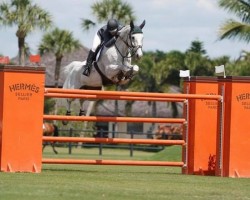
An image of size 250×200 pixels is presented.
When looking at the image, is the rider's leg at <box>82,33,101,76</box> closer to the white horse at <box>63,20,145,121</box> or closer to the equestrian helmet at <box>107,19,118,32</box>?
Result: the white horse at <box>63,20,145,121</box>

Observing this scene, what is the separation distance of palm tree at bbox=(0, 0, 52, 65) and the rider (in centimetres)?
3384

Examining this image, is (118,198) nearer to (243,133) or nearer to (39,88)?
(39,88)

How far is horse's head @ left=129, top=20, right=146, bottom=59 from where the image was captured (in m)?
16.5

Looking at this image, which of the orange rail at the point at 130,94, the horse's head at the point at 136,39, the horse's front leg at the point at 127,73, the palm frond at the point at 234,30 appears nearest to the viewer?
the orange rail at the point at 130,94

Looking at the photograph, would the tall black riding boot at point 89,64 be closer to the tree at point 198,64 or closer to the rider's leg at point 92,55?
the rider's leg at point 92,55

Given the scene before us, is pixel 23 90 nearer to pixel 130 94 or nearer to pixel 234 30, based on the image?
pixel 130 94

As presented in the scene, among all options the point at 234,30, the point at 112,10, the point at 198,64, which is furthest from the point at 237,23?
the point at 198,64

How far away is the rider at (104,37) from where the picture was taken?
56.6 feet

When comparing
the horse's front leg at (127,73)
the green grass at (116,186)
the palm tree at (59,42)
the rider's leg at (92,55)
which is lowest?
the green grass at (116,186)

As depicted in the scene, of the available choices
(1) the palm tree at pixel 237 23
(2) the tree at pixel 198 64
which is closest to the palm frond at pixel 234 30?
(1) the palm tree at pixel 237 23

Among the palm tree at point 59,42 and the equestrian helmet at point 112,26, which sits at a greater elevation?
the palm tree at point 59,42

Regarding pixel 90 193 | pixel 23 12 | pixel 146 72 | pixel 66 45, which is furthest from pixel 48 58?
pixel 90 193

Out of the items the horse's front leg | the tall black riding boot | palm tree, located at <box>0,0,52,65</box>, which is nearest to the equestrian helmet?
the tall black riding boot

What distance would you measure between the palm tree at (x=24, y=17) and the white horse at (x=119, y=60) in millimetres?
33975
